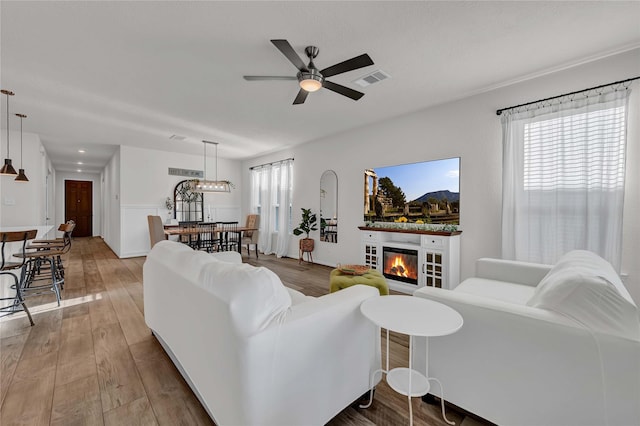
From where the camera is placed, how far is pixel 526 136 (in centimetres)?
302

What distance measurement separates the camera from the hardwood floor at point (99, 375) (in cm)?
153

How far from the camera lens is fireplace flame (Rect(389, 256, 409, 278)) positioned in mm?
3967

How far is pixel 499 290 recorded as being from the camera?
7.22 feet

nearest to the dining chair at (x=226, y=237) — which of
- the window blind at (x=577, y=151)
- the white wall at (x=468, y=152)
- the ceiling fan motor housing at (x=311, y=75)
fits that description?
the white wall at (x=468, y=152)

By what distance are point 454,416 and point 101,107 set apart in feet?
17.4

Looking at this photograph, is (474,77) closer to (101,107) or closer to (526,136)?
(526,136)

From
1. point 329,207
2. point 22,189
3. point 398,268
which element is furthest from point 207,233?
point 398,268

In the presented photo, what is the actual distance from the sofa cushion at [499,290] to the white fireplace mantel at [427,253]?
93cm

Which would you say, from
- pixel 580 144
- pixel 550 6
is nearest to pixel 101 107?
pixel 550 6

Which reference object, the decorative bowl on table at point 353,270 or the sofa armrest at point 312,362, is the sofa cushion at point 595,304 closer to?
the sofa armrest at point 312,362

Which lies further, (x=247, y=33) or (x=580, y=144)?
(x=580, y=144)

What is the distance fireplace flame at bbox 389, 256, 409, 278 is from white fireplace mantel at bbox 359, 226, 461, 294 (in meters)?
0.13

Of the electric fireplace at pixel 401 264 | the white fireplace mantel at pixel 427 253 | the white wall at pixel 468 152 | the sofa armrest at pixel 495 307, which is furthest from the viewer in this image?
the electric fireplace at pixel 401 264

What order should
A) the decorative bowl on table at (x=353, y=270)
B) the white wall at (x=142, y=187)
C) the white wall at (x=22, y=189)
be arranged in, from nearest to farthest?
the decorative bowl on table at (x=353, y=270) < the white wall at (x=22, y=189) < the white wall at (x=142, y=187)
